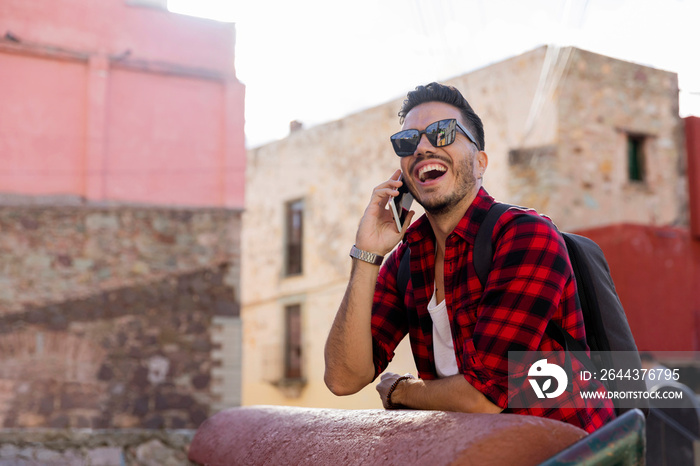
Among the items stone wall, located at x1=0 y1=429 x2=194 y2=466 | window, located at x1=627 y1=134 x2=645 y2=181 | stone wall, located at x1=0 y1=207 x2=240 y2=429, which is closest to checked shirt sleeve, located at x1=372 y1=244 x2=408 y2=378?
stone wall, located at x1=0 y1=429 x2=194 y2=466

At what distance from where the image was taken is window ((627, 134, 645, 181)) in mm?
12062

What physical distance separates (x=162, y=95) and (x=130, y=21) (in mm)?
1161

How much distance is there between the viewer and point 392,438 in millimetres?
1258

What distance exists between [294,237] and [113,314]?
7.77 meters

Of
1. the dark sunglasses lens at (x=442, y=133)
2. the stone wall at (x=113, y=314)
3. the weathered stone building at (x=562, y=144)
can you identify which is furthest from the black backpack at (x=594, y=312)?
the weathered stone building at (x=562, y=144)

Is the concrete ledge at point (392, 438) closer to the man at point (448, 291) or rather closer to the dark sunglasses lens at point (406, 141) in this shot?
the man at point (448, 291)

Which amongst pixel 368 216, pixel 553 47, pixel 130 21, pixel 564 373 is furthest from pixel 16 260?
pixel 564 373

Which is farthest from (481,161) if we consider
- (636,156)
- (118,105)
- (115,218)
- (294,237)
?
(294,237)

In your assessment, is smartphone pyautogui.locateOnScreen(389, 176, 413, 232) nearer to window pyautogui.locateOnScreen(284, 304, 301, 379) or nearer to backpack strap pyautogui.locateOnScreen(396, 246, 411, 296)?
backpack strap pyautogui.locateOnScreen(396, 246, 411, 296)

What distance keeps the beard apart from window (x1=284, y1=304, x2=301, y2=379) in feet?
50.0

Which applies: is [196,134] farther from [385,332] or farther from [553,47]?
[385,332]

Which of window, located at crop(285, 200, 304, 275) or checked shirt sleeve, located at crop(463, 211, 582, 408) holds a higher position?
window, located at crop(285, 200, 304, 275)

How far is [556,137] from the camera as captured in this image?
36.7 ft

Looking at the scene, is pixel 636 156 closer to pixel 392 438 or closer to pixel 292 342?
pixel 292 342
